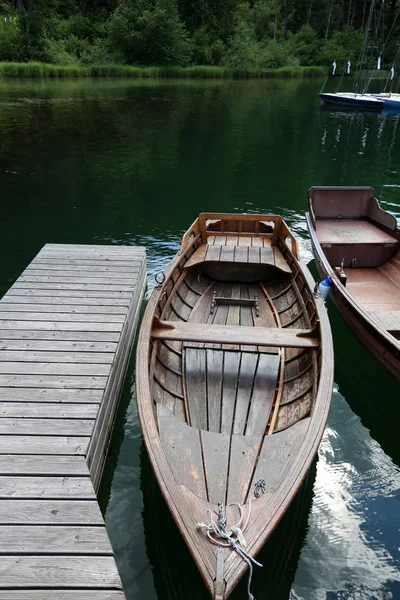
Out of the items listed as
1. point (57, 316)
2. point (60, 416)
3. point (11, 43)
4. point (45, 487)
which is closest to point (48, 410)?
point (60, 416)

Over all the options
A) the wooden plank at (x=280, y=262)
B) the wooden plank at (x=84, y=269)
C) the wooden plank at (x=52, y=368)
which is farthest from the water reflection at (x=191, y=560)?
the wooden plank at (x=84, y=269)

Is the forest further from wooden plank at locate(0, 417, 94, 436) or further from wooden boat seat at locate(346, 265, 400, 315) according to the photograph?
wooden plank at locate(0, 417, 94, 436)

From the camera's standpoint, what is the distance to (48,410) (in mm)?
4414

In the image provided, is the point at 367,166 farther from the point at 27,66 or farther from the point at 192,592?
the point at 27,66

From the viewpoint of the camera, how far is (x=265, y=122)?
27.7 metres

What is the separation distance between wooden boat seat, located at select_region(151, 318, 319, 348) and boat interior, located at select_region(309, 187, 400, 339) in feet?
5.78

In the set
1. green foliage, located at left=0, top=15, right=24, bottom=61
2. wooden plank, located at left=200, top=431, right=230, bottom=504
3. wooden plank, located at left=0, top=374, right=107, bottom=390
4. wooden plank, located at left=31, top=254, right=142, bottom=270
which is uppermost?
green foliage, located at left=0, top=15, right=24, bottom=61

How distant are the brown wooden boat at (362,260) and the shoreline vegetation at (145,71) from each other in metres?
41.0

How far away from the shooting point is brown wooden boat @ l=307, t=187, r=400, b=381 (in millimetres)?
6168

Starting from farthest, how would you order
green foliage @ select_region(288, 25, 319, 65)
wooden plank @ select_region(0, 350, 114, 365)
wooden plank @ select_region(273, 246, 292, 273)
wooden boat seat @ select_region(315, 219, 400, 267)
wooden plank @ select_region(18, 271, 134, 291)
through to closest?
green foliage @ select_region(288, 25, 319, 65)
wooden boat seat @ select_region(315, 219, 400, 267)
wooden plank @ select_region(273, 246, 292, 273)
wooden plank @ select_region(18, 271, 134, 291)
wooden plank @ select_region(0, 350, 114, 365)

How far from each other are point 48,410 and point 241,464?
2116mm

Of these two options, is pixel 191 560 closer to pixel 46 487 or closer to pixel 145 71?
pixel 46 487

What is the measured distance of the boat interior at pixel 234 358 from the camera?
3.77 m

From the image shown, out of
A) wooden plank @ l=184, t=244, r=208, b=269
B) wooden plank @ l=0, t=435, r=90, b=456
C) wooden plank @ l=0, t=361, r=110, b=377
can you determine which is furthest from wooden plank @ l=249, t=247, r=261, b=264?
wooden plank @ l=0, t=435, r=90, b=456
